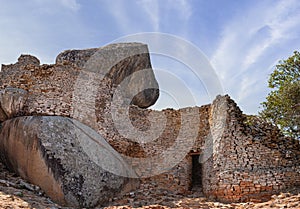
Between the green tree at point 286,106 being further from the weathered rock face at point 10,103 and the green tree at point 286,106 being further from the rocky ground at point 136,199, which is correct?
the weathered rock face at point 10,103

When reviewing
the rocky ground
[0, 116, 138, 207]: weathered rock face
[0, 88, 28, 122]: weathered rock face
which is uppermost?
[0, 88, 28, 122]: weathered rock face

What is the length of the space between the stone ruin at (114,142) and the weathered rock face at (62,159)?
3 cm

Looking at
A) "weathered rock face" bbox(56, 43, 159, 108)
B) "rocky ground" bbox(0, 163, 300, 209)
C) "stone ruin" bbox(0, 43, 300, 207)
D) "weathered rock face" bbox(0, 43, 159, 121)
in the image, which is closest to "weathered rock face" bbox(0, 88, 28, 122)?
"stone ruin" bbox(0, 43, 300, 207)

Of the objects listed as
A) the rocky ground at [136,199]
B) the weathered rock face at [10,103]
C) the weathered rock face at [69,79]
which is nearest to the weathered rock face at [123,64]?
the weathered rock face at [69,79]

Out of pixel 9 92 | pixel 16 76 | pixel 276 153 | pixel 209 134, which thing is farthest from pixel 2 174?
pixel 276 153

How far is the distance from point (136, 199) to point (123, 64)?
6.77 m

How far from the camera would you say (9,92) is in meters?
10.7

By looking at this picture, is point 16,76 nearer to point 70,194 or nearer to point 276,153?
point 70,194

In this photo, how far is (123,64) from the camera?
46.2ft

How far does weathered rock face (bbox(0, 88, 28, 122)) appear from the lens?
34.1 ft

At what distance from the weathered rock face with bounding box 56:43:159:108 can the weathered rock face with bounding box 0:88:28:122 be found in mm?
2092

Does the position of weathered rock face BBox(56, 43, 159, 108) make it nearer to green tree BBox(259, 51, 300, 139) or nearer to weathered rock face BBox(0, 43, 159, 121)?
weathered rock face BBox(0, 43, 159, 121)

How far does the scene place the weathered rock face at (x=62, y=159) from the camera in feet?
27.1

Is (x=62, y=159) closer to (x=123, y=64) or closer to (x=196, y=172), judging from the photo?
(x=196, y=172)
